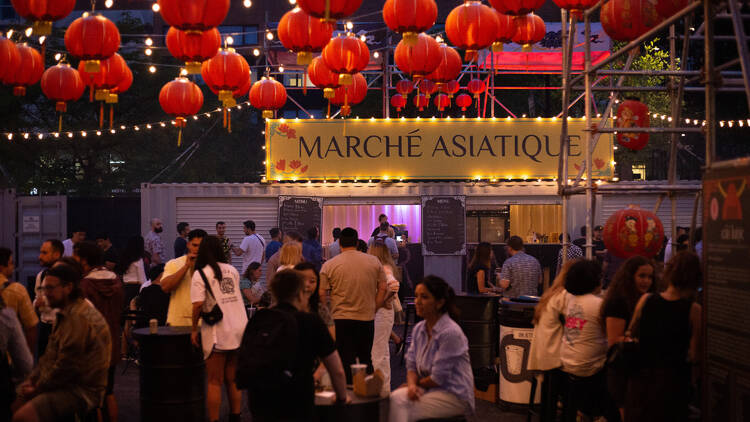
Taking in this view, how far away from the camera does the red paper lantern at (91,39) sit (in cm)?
864

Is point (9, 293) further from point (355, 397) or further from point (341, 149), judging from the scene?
point (341, 149)

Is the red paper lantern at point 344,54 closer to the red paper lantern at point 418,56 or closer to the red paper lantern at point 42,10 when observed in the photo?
the red paper lantern at point 418,56

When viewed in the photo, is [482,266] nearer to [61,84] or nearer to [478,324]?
[478,324]

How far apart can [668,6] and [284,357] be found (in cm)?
498

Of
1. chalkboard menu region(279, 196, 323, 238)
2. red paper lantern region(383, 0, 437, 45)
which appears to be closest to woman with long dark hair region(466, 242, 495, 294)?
red paper lantern region(383, 0, 437, 45)

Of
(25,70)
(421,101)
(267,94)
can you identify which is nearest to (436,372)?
(25,70)

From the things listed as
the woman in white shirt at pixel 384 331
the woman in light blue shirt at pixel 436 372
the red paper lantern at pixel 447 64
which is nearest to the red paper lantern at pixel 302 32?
the woman in white shirt at pixel 384 331

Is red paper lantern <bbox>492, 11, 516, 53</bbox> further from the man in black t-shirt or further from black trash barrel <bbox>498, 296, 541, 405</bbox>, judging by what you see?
the man in black t-shirt

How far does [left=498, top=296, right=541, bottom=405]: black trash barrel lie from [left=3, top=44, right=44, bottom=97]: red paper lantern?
631 centimetres

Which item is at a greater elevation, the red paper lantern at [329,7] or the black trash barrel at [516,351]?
the red paper lantern at [329,7]

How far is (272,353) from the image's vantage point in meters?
4.69

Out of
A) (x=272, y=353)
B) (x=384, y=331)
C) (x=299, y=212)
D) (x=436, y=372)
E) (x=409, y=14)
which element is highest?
(x=409, y=14)

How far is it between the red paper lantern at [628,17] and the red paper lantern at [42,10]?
5.28 metres

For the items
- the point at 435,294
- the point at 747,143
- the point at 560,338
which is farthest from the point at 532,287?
the point at 747,143
